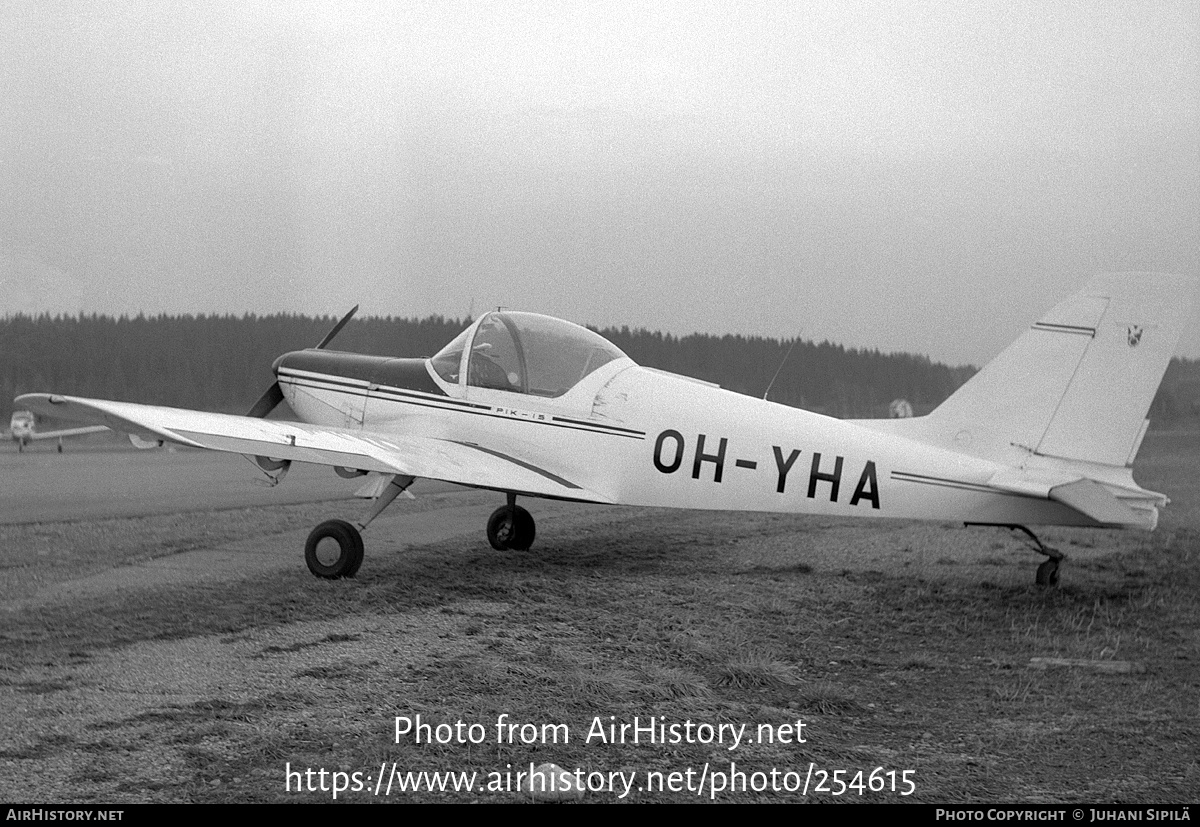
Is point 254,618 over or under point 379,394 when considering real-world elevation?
under

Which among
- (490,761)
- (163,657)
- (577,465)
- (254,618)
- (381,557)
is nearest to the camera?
(490,761)

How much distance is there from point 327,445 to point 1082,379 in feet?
18.0

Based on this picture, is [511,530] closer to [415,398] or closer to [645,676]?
[415,398]

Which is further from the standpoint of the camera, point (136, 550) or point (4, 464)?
point (4, 464)

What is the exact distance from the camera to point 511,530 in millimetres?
9078

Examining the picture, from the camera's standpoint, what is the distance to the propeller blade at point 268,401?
30.8 feet

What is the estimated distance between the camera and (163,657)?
479cm

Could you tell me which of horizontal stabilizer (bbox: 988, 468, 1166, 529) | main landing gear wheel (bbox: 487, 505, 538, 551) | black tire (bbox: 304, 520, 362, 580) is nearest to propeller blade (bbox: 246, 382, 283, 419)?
main landing gear wheel (bbox: 487, 505, 538, 551)

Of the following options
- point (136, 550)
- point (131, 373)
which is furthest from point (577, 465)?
point (131, 373)

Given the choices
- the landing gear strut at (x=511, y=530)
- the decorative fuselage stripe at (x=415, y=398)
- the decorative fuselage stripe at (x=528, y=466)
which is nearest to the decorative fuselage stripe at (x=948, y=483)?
the decorative fuselage stripe at (x=415, y=398)

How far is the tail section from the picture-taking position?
6.51m

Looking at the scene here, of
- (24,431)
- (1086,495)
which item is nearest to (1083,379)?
(1086,495)
